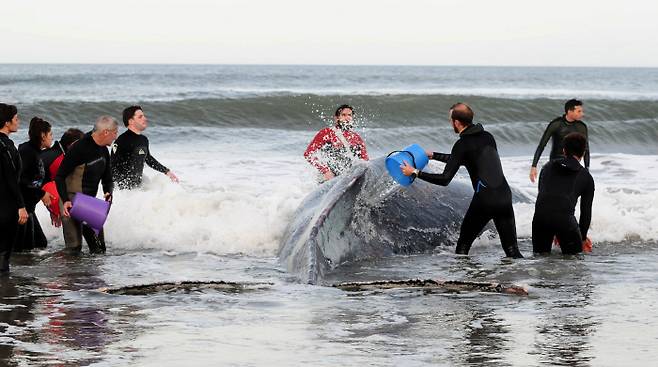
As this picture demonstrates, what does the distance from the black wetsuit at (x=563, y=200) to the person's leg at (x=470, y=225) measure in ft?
2.18

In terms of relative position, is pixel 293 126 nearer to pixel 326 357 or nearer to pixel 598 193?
pixel 598 193

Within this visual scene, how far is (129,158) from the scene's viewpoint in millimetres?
12727

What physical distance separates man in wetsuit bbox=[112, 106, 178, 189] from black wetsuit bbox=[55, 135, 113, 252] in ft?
5.31

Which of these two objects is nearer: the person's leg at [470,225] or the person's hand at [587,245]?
the person's leg at [470,225]

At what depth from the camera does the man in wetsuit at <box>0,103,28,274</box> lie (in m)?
9.46

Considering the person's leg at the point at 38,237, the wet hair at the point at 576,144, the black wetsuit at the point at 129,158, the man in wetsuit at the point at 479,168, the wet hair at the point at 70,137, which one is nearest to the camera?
the man in wetsuit at the point at 479,168

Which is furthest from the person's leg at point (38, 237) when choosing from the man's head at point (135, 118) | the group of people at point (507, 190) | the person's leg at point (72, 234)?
the group of people at point (507, 190)

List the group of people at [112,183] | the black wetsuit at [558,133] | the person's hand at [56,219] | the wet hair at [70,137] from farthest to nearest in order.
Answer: the black wetsuit at [558,133], the wet hair at [70,137], the person's hand at [56,219], the group of people at [112,183]

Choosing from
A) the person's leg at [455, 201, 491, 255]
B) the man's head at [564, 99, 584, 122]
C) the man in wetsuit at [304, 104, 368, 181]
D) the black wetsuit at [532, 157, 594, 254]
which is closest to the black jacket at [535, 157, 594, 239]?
the black wetsuit at [532, 157, 594, 254]

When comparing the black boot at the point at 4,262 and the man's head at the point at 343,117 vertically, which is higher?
the man's head at the point at 343,117

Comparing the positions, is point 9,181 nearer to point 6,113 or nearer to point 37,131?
point 6,113

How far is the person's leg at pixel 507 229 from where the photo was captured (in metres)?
10.3

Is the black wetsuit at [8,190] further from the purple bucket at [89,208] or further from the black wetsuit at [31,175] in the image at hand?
the purple bucket at [89,208]

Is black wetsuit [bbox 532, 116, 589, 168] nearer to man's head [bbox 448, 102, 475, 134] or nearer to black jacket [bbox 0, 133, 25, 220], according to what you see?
man's head [bbox 448, 102, 475, 134]
